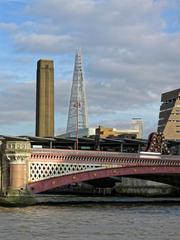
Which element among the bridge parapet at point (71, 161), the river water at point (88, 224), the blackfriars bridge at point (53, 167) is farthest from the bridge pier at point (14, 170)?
the river water at point (88, 224)

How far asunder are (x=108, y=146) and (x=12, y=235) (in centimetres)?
9544

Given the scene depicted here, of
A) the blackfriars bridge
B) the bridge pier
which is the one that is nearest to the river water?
the bridge pier

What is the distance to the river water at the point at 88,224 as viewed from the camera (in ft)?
179

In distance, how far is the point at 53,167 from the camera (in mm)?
96875

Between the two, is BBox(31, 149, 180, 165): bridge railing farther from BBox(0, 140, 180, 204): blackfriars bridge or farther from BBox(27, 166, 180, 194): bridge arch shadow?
BBox(27, 166, 180, 194): bridge arch shadow

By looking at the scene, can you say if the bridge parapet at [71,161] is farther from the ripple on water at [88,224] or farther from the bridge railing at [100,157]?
the ripple on water at [88,224]

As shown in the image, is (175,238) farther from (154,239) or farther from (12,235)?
(12,235)

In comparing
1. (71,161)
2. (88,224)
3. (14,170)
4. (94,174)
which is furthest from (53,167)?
(88,224)

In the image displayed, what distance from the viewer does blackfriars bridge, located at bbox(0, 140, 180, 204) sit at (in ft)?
303

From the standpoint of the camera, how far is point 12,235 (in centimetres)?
5431

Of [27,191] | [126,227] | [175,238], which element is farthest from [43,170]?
[175,238]

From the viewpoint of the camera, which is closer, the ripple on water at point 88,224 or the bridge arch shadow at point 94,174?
the ripple on water at point 88,224

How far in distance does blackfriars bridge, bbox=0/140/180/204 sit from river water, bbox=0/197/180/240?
368 inches

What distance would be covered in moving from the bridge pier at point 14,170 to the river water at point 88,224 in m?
7.98
